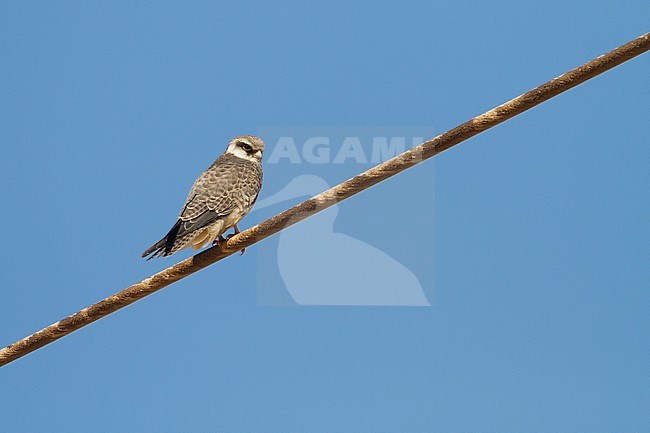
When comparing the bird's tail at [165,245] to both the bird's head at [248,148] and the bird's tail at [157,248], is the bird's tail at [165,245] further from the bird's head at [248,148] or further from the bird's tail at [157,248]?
the bird's head at [248,148]

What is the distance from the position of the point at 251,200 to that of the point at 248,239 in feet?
11.2

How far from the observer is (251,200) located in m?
9.80

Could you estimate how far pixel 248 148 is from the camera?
1070 centimetres

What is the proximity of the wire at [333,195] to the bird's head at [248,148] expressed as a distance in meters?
3.99

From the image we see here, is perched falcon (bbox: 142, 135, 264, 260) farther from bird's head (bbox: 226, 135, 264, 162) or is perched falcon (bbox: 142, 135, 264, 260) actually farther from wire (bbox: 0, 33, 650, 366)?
wire (bbox: 0, 33, 650, 366)

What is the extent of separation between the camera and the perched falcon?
895 cm

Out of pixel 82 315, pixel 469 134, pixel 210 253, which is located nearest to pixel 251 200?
pixel 210 253

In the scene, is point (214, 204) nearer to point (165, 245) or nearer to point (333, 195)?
point (165, 245)

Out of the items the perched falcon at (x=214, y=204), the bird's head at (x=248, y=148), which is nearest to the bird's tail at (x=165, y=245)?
the perched falcon at (x=214, y=204)

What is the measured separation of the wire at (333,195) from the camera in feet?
17.5

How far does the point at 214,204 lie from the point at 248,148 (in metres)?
1.48

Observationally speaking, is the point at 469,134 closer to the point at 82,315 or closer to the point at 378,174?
the point at 378,174

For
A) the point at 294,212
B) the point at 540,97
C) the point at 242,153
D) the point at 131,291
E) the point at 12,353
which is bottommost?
the point at 12,353

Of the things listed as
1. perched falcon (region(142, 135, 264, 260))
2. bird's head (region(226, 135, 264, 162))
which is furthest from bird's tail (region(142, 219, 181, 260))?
bird's head (region(226, 135, 264, 162))
